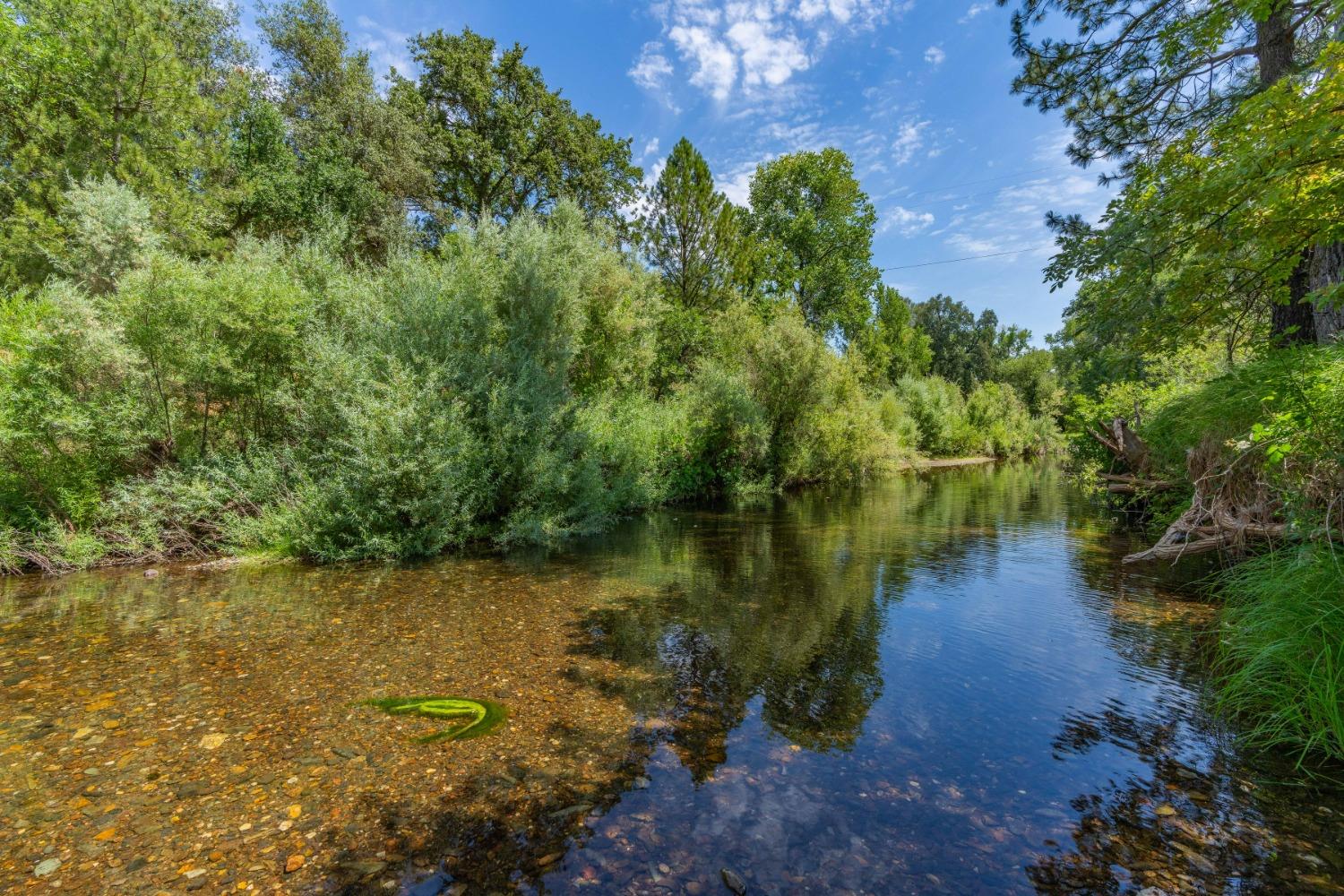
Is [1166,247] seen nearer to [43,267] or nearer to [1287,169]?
[1287,169]

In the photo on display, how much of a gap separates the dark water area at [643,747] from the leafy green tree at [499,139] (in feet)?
93.8

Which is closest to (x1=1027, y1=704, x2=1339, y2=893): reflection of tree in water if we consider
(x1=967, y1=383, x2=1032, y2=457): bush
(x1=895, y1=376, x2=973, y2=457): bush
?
(x1=895, y1=376, x2=973, y2=457): bush

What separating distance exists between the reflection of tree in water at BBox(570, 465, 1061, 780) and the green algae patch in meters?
1.30

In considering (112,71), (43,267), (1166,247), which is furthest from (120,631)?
(112,71)

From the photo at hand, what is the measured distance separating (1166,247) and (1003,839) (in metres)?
8.17

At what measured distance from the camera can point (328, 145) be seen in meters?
27.0

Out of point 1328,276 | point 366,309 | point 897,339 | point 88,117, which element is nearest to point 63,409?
point 366,309

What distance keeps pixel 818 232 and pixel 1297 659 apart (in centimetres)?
3705

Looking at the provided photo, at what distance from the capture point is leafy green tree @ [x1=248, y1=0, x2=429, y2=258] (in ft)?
82.6

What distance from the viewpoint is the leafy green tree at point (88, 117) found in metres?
18.0

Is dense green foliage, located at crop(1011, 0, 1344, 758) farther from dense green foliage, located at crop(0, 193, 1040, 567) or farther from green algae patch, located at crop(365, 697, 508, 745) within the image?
dense green foliage, located at crop(0, 193, 1040, 567)

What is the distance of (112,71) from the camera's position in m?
19.3

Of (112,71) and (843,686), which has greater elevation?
(112,71)

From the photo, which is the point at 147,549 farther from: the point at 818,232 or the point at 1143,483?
the point at 818,232
